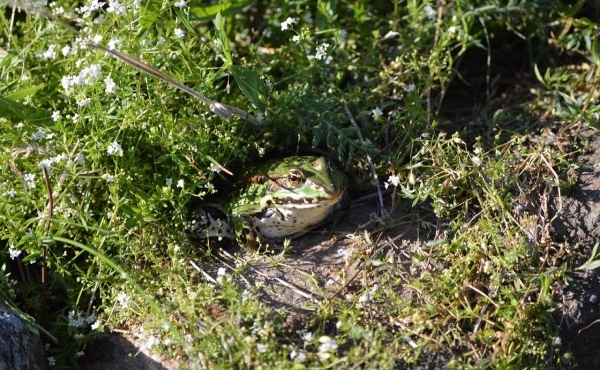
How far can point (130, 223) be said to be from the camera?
12.0ft

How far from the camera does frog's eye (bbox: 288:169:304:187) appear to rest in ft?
12.7

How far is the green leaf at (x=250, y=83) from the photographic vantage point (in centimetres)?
382

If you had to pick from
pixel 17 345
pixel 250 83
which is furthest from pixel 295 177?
pixel 17 345

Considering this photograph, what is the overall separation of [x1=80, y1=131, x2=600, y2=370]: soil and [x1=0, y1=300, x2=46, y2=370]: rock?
33 cm

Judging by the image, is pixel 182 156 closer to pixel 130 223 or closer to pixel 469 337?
pixel 130 223

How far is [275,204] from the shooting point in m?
4.00

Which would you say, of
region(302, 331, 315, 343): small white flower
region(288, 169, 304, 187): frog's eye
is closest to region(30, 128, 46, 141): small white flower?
region(288, 169, 304, 187): frog's eye

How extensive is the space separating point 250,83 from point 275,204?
2.12ft

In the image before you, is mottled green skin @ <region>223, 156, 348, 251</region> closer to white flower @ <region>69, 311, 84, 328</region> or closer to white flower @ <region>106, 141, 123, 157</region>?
white flower @ <region>106, 141, 123, 157</region>

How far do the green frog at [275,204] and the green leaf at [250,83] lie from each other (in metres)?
0.38

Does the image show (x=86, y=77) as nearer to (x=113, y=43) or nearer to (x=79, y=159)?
(x=113, y=43)

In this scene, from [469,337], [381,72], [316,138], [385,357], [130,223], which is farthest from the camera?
[381,72]

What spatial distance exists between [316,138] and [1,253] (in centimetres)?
167

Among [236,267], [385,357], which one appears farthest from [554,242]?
[236,267]
